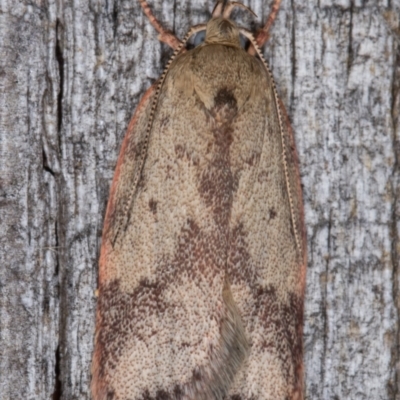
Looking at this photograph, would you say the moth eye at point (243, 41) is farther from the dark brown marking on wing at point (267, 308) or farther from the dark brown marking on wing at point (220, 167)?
the dark brown marking on wing at point (267, 308)

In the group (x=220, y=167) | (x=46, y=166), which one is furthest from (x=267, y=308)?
(x=46, y=166)

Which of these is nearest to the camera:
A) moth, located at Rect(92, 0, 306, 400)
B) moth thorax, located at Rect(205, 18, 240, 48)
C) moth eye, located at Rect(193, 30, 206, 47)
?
moth, located at Rect(92, 0, 306, 400)

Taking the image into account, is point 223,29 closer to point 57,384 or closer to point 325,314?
point 325,314

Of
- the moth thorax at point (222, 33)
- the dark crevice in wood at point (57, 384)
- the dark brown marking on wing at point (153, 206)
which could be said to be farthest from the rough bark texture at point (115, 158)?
the dark brown marking on wing at point (153, 206)

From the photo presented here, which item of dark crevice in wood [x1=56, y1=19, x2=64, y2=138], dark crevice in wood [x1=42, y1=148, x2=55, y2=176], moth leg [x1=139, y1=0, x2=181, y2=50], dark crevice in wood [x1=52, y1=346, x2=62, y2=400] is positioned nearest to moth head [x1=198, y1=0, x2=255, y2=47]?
moth leg [x1=139, y1=0, x2=181, y2=50]

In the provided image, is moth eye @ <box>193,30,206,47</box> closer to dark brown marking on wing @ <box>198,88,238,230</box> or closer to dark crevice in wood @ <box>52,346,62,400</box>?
dark brown marking on wing @ <box>198,88,238,230</box>

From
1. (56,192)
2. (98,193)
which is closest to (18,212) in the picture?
(56,192)
